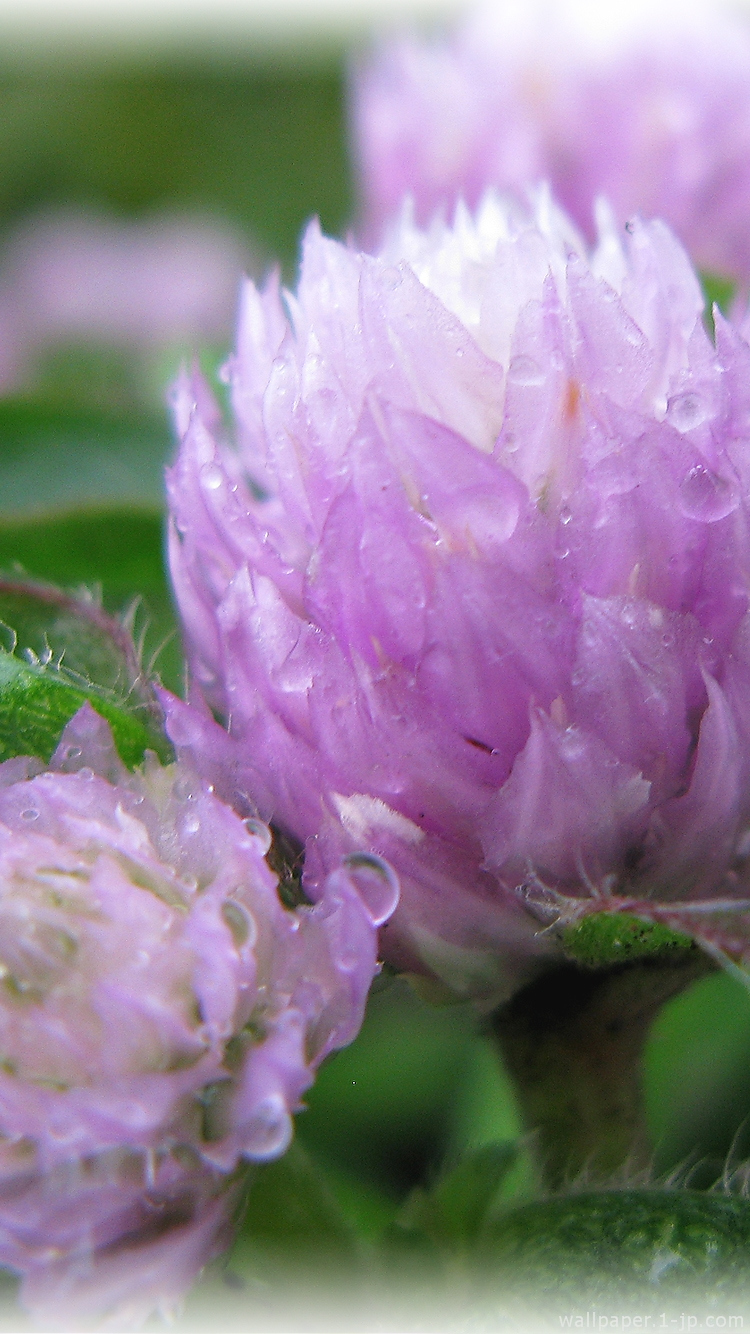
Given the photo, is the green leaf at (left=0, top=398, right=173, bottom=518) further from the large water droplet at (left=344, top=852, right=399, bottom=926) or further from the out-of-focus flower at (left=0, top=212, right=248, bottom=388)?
the out-of-focus flower at (left=0, top=212, right=248, bottom=388)

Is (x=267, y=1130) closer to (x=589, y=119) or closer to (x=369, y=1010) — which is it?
(x=369, y=1010)

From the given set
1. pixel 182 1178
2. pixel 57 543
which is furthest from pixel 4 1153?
pixel 57 543

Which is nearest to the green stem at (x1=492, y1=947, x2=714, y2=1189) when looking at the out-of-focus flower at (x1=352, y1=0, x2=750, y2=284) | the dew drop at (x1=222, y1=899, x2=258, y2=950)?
the dew drop at (x1=222, y1=899, x2=258, y2=950)

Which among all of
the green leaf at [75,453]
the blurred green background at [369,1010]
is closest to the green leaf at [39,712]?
the blurred green background at [369,1010]

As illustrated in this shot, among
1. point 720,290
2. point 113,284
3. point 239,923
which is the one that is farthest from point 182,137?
point 239,923

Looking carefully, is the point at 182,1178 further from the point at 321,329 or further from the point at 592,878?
the point at 321,329

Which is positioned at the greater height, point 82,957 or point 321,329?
point 321,329
